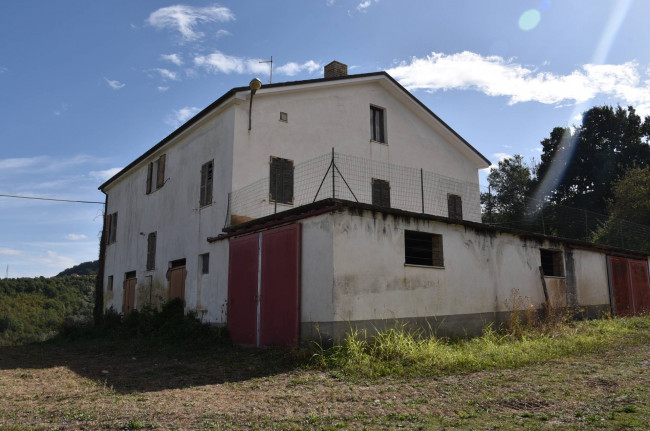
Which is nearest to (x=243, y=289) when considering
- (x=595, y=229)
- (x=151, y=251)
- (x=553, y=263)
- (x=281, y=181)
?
(x=281, y=181)

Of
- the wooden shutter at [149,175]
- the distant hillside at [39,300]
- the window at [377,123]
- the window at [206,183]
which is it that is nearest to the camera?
the window at [206,183]

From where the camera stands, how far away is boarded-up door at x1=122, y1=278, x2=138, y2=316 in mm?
19062

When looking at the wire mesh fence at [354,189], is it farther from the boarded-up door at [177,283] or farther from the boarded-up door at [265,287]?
the boarded-up door at [177,283]

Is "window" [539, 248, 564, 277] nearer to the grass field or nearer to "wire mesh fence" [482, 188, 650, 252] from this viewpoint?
the grass field

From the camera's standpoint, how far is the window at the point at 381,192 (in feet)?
53.4

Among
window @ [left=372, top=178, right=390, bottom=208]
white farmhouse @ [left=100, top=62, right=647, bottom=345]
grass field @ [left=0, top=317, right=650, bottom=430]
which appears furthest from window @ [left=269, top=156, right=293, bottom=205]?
grass field @ [left=0, top=317, right=650, bottom=430]

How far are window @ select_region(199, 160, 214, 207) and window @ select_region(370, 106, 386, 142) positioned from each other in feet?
19.1

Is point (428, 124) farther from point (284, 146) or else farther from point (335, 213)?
point (335, 213)

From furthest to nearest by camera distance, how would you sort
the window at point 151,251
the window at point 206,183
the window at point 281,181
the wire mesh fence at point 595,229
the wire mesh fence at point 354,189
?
the wire mesh fence at point 595,229
the window at point 151,251
the window at point 206,183
the window at point 281,181
the wire mesh fence at point 354,189

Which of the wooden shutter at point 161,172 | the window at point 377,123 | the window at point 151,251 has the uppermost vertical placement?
the window at point 377,123

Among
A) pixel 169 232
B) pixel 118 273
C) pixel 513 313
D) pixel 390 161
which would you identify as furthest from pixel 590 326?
pixel 118 273

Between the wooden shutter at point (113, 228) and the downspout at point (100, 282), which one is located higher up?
the wooden shutter at point (113, 228)

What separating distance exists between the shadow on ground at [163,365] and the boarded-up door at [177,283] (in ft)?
8.09

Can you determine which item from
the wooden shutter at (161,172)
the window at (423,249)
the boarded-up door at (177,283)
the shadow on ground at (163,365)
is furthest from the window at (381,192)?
the wooden shutter at (161,172)
